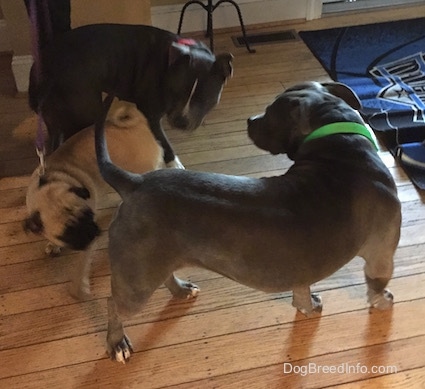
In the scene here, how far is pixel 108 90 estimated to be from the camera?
209 centimetres

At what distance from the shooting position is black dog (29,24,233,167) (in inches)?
79.2

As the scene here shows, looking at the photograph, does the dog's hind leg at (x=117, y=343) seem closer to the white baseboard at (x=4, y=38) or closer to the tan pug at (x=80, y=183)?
the tan pug at (x=80, y=183)

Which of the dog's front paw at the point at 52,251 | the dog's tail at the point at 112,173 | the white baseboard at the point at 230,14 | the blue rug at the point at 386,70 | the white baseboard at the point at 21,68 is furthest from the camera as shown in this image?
the white baseboard at the point at 230,14

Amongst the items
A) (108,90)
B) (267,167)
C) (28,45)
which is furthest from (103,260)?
(28,45)

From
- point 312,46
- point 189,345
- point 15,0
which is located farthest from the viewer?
point 312,46

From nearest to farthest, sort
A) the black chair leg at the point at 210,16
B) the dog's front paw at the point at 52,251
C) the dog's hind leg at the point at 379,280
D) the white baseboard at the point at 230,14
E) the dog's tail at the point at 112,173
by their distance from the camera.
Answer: the dog's tail at the point at 112,173
the dog's hind leg at the point at 379,280
the dog's front paw at the point at 52,251
the black chair leg at the point at 210,16
the white baseboard at the point at 230,14

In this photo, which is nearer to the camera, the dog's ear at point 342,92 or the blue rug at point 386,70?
the dog's ear at point 342,92

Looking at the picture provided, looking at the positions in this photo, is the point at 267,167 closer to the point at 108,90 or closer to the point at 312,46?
the point at 108,90

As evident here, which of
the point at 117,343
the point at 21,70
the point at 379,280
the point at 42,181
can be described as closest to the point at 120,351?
the point at 117,343

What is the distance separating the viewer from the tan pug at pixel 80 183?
61.9 inches

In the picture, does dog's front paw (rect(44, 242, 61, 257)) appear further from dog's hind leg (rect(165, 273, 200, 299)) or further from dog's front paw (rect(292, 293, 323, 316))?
dog's front paw (rect(292, 293, 323, 316))

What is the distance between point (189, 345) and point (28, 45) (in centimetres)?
170

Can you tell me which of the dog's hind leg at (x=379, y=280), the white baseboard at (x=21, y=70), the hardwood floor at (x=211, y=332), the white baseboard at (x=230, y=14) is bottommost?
the hardwood floor at (x=211, y=332)

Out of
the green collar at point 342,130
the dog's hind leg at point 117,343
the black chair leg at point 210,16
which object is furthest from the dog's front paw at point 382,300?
the black chair leg at point 210,16
